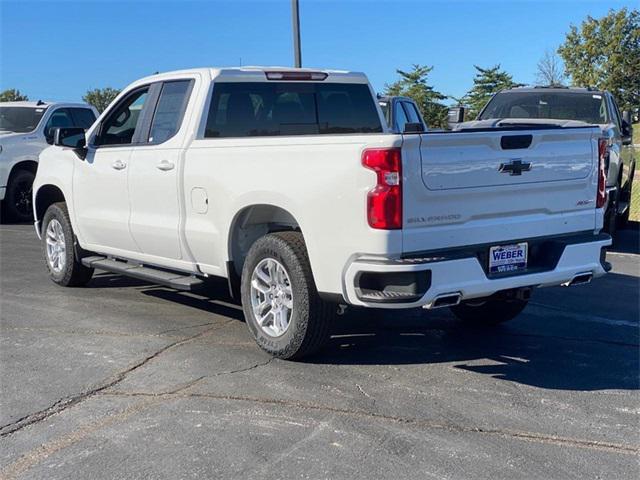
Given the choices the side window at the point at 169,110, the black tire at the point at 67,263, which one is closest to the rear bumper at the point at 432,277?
the side window at the point at 169,110

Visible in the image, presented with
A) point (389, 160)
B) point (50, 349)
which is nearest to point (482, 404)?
point (389, 160)

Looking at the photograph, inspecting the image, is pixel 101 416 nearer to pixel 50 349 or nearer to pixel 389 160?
pixel 50 349

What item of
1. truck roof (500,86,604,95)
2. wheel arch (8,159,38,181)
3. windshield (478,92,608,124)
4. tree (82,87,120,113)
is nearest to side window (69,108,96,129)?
wheel arch (8,159,38,181)

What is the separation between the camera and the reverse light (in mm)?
6641

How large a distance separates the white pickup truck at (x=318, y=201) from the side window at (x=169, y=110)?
0.02 metres

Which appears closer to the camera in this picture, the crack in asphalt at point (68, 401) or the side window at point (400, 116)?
the crack in asphalt at point (68, 401)

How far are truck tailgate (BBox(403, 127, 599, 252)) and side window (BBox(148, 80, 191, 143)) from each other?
2488 millimetres

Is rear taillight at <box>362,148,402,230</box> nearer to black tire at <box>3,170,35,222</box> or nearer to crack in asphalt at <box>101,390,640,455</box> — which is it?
crack in asphalt at <box>101,390,640,455</box>

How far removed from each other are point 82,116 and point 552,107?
28.5ft

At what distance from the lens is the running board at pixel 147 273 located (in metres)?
6.14

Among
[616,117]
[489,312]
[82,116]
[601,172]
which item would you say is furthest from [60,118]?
[601,172]

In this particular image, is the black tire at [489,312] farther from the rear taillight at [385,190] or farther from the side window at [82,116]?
the side window at [82,116]

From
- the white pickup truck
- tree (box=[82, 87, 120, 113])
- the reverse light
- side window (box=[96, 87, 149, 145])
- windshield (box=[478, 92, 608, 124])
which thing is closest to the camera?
the white pickup truck

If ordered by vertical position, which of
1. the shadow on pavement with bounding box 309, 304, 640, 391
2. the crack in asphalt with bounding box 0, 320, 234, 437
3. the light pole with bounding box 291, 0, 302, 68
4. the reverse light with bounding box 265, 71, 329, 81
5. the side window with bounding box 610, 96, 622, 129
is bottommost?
the shadow on pavement with bounding box 309, 304, 640, 391
